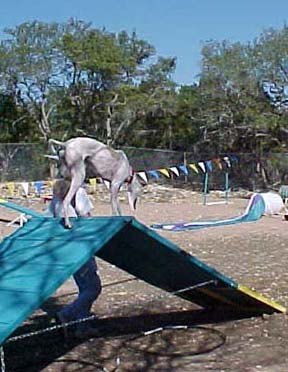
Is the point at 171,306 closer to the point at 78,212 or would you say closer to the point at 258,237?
the point at 78,212

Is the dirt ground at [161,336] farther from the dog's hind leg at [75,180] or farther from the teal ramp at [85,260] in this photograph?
the dog's hind leg at [75,180]

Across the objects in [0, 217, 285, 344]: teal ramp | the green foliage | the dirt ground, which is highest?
the green foliage

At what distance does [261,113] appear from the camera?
3269 cm

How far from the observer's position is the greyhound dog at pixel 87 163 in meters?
6.01

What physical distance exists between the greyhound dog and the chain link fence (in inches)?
934

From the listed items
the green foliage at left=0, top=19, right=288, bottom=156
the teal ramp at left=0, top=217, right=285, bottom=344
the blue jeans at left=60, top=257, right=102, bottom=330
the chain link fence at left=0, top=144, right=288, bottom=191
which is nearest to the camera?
the teal ramp at left=0, top=217, right=285, bottom=344

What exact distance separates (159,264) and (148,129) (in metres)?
34.9

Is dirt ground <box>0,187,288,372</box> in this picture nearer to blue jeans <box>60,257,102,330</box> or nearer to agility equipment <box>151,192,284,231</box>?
blue jeans <box>60,257,102,330</box>

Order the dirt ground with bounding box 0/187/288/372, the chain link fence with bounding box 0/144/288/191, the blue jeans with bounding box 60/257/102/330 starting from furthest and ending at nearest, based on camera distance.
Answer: the chain link fence with bounding box 0/144/288/191
the blue jeans with bounding box 60/257/102/330
the dirt ground with bounding box 0/187/288/372

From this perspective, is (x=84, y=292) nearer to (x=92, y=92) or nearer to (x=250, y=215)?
(x=250, y=215)

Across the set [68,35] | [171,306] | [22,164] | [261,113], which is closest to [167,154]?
[261,113]

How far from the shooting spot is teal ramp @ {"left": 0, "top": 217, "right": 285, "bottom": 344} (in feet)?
15.3

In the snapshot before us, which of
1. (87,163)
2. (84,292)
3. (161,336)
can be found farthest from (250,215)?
(87,163)

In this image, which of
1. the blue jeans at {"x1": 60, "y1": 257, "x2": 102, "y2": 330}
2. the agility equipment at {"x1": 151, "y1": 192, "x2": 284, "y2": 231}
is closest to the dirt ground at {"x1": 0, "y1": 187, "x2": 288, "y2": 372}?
the blue jeans at {"x1": 60, "y1": 257, "x2": 102, "y2": 330}
